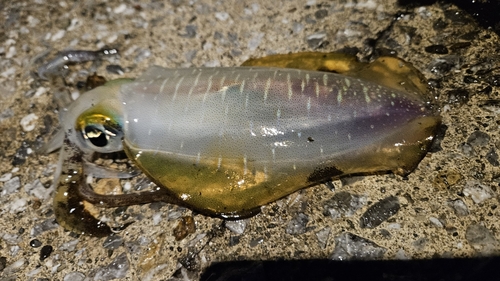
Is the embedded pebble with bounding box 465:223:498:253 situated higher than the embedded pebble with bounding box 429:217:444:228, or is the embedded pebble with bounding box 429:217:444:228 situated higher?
the embedded pebble with bounding box 465:223:498:253

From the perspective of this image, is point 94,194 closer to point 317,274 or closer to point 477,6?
point 317,274

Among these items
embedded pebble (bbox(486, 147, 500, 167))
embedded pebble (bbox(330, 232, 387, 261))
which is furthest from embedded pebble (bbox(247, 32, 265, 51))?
embedded pebble (bbox(486, 147, 500, 167))

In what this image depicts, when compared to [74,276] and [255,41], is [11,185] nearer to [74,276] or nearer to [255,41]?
[74,276]

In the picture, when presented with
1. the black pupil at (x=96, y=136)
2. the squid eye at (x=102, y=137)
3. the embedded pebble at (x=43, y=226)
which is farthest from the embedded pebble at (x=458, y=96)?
the embedded pebble at (x=43, y=226)

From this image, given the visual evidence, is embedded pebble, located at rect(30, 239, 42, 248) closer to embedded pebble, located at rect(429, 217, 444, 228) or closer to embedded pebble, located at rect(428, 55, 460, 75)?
embedded pebble, located at rect(429, 217, 444, 228)

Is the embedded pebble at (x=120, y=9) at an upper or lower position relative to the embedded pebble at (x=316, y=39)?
lower

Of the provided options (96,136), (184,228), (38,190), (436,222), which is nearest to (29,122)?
(38,190)

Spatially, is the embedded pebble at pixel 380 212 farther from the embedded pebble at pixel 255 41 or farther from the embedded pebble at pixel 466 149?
the embedded pebble at pixel 255 41

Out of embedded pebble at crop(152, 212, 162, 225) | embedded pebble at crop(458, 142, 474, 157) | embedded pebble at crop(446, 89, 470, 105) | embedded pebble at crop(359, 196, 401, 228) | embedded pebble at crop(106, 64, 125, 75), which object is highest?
embedded pebble at crop(446, 89, 470, 105)
